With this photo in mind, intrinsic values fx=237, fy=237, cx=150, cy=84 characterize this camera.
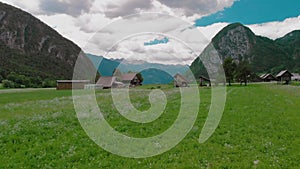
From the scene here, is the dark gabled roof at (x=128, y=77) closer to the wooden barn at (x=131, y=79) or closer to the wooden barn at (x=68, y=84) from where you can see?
the wooden barn at (x=131, y=79)

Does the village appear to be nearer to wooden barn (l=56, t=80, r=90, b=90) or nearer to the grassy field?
wooden barn (l=56, t=80, r=90, b=90)

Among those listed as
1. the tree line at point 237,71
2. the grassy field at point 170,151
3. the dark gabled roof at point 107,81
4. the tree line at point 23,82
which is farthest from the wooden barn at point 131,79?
the grassy field at point 170,151

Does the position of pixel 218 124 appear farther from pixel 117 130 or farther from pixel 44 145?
pixel 44 145

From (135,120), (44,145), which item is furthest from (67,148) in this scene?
(135,120)

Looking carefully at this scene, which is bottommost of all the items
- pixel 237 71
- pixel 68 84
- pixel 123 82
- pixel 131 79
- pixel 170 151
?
pixel 170 151

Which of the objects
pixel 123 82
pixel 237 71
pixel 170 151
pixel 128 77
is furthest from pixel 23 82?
pixel 170 151

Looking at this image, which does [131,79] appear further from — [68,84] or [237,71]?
[237,71]

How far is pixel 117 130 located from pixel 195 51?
7788mm

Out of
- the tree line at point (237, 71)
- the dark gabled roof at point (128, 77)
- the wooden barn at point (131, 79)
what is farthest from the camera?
the dark gabled roof at point (128, 77)

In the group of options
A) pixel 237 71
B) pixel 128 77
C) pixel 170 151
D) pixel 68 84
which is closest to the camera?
pixel 170 151

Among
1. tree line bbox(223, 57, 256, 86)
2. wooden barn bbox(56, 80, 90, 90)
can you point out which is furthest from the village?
tree line bbox(223, 57, 256, 86)

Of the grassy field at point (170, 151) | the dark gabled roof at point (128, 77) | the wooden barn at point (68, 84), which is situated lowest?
the grassy field at point (170, 151)

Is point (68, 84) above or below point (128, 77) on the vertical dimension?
below

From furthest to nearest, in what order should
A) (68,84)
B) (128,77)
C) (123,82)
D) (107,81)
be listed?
(128,77) < (123,82) < (107,81) < (68,84)
